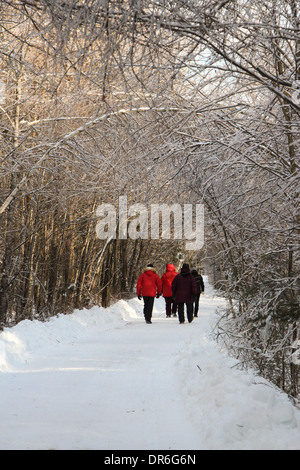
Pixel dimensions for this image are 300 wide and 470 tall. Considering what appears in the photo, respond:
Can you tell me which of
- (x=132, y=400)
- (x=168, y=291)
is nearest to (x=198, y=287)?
(x=168, y=291)

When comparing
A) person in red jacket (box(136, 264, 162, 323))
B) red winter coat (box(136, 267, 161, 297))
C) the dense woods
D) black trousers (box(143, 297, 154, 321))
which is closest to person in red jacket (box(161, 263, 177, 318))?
red winter coat (box(136, 267, 161, 297))

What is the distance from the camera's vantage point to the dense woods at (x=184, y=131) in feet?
13.8

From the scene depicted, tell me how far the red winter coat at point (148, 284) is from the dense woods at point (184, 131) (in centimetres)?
181

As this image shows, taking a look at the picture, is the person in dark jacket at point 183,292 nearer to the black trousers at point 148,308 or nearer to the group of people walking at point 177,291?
the group of people walking at point 177,291

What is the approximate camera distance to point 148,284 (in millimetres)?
17734

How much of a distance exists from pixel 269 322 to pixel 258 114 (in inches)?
86.7

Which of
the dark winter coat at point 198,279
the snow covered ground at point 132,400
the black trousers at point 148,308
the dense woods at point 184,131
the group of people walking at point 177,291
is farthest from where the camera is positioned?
the dark winter coat at point 198,279

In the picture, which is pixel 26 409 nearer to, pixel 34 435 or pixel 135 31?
pixel 34 435

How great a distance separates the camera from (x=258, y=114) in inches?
245

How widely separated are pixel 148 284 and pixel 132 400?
36.9 feet

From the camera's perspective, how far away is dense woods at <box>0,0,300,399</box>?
421cm

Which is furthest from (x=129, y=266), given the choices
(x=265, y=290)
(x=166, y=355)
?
(x=265, y=290)

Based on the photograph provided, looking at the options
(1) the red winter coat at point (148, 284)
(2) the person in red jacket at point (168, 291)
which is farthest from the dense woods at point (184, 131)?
(2) the person in red jacket at point (168, 291)

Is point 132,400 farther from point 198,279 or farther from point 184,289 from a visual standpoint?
point 198,279
